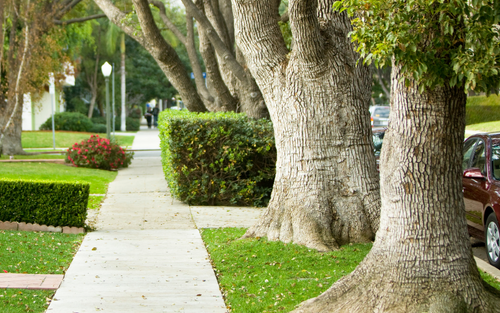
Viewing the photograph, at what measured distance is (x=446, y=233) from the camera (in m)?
4.63

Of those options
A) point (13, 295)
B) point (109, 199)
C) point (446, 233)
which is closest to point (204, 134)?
point (109, 199)

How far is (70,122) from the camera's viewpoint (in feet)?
116

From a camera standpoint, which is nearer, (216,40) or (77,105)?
(216,40)

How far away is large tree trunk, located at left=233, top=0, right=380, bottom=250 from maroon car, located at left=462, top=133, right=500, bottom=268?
134cm

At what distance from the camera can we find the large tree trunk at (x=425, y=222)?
14.9ft

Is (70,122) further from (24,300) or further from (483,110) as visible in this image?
(24,300)

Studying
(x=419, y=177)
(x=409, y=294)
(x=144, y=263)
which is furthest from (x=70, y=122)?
(x=409, y=294)

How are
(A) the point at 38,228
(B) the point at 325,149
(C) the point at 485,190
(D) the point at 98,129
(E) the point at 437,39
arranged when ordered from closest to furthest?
(E) the point at 437,39 < (C) the point at 485,190 < (B) the point at 325,149 < (A) the point at 38,228 < (D) the point at 98,129

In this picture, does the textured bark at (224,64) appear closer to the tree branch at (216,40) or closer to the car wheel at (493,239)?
the tree branch at (216,40)

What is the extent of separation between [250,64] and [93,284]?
3.73 metres

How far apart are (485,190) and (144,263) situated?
4.43m

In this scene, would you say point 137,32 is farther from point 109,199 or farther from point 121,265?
point 121,265

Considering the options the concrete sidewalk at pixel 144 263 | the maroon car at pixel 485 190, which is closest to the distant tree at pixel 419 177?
the concrete sidewalk at pixel 144 263

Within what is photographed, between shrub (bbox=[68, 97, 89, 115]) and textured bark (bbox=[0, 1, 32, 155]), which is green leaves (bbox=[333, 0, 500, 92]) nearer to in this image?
textured bark (bbox=[0, 1, 32, 155])
